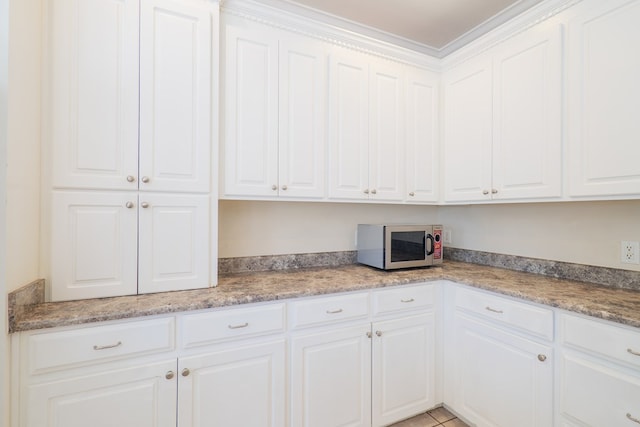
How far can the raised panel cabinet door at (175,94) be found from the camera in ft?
4.45

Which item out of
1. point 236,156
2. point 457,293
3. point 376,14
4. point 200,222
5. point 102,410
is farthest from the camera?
point 376,14

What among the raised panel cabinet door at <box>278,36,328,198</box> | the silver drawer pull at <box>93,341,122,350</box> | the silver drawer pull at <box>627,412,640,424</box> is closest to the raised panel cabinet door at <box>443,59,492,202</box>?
the raised panel cabinet door at <box>278,36,328,198</box>

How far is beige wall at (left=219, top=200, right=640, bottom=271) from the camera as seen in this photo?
65.2 inches

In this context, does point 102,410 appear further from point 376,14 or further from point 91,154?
point 376,14

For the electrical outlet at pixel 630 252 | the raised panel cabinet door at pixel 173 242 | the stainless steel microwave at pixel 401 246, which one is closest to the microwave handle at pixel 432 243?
the stainless steel microwave at pixel 401 246

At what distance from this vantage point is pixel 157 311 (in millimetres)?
1195

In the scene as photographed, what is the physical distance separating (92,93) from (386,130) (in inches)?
63.6

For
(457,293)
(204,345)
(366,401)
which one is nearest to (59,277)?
(204,345)

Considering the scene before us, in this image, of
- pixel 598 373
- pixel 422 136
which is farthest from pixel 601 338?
pixel 422 136

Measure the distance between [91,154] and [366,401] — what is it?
1.83 meters

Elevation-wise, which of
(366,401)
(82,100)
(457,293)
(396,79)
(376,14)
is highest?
(376,14)

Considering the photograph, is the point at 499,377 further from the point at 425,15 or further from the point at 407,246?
the point at 425,15

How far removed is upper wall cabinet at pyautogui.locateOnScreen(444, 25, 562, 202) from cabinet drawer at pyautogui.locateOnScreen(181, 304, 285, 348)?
1.50 m

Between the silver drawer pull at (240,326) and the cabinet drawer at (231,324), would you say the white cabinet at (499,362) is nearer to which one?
the cabinet drawer at (231,324)
